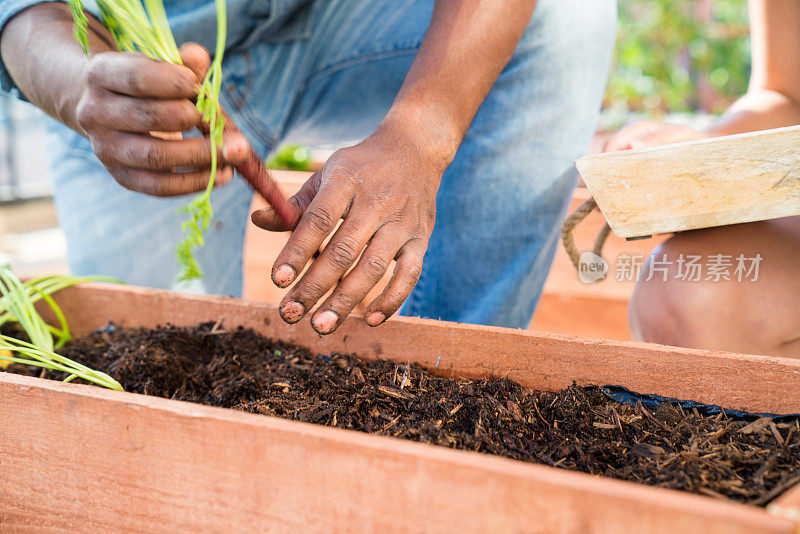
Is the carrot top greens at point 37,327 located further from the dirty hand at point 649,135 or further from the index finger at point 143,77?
the dirty hand at point 649,135

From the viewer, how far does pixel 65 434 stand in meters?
0.71

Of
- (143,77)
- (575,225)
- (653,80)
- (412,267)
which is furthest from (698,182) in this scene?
(653,80)

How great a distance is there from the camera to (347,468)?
59 cm

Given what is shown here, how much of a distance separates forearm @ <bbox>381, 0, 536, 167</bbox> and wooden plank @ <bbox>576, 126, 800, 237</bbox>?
8.5 inches

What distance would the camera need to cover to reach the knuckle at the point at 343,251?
0.80m

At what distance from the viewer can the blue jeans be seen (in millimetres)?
1319

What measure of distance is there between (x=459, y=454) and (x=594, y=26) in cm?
109

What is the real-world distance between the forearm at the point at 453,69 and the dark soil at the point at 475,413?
37 centimetres

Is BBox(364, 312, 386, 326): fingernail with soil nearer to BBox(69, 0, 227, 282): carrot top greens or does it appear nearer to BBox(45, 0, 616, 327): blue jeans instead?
BBox(69, 0, 227, 282): carrot top greens

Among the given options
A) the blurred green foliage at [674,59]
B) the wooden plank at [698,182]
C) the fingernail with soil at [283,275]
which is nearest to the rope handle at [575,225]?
the wooden plank at [698,182]

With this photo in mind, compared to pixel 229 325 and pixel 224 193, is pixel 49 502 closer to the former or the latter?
pixel 229 325

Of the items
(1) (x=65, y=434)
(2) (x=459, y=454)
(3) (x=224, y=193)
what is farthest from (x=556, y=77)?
(1) (x=65, y=434)

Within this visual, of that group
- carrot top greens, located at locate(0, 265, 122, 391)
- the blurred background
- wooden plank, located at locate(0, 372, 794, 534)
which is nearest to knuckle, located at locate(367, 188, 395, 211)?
wooden plank, located at locate(0, 372, 794, 534)

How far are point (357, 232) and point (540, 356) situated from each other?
34 cm
